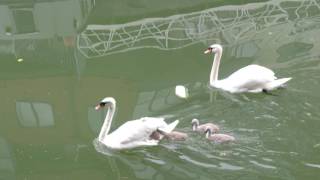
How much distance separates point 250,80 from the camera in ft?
23.2

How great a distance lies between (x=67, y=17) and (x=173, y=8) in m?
1.99

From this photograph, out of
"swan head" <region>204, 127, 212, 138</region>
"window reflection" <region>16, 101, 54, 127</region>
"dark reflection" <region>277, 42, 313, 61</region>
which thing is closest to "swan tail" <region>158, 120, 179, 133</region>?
"swan head" <region>204, 127, 212, 138</region>

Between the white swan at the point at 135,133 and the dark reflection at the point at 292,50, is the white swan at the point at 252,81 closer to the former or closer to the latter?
the dark reflection at the point at 292,50

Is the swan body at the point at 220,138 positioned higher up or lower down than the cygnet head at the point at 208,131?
A: lower down

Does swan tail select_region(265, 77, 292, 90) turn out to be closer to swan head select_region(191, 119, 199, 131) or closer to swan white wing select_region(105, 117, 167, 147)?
swan head select_region(191, 119, 199, 131)

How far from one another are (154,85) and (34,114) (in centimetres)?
161

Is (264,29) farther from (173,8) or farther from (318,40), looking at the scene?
(173,8)

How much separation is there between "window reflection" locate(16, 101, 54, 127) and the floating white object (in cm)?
150

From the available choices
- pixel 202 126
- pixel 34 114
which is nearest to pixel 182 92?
pixel 202 126

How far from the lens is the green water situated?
5715 mm

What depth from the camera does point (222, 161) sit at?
18.3 feet

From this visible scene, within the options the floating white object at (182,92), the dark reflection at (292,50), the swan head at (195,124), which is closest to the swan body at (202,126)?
the swan head at (195,124)

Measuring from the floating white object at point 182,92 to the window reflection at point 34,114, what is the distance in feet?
4.91

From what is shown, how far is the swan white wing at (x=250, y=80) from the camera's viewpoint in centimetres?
707
